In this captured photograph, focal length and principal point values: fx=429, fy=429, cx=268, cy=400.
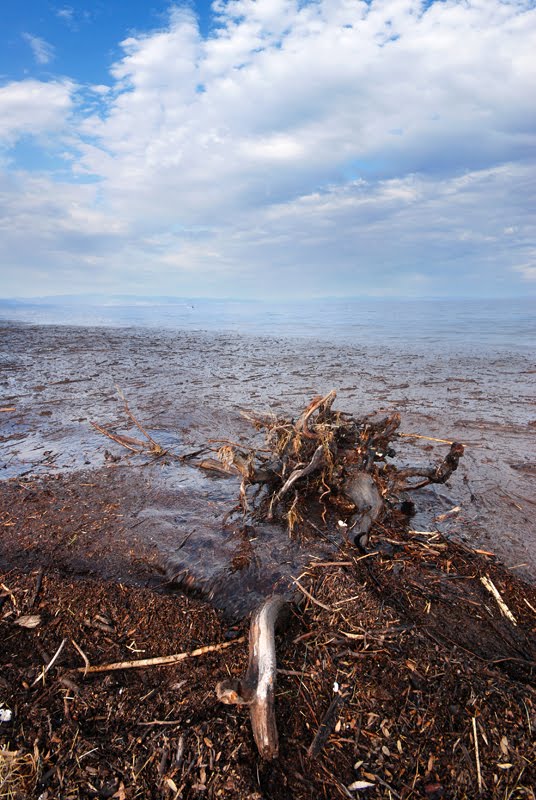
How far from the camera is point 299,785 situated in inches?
73.4

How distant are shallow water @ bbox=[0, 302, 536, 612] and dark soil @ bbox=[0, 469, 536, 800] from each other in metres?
0.66

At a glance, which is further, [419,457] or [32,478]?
[419,457]

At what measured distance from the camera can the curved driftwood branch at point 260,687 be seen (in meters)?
1.98

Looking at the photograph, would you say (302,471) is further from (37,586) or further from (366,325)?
(366,325)

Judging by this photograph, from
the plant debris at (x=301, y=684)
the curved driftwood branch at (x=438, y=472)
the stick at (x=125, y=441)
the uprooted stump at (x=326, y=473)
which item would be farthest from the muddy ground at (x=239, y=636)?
the curved driftwood branch at (x=438, y=472)

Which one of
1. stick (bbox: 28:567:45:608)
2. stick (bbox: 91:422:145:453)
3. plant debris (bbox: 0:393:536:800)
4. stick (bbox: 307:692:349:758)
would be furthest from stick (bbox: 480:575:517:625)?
stick (bbox: 91:422:145:453)

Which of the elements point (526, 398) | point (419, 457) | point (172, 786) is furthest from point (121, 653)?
point (526, 398)

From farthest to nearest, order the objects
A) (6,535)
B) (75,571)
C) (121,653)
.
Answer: (6,535) → (75,571) → (121,653)

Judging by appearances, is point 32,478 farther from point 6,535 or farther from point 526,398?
point 526,398

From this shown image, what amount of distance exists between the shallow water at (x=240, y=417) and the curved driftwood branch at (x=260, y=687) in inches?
32.2

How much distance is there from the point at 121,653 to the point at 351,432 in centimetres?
308

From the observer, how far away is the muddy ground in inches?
→ 74.5

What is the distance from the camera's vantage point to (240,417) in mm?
8055

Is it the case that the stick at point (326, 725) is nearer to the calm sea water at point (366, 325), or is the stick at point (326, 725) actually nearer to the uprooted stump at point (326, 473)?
the uprooted stump at point (326, 473)
